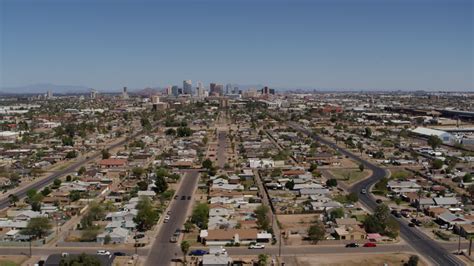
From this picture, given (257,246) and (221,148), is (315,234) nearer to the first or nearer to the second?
(257,246)

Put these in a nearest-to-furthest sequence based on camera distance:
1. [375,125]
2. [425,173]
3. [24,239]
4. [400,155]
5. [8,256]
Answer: [8,256]
[24,239]
[425,173]
[400,155]
[375,125]

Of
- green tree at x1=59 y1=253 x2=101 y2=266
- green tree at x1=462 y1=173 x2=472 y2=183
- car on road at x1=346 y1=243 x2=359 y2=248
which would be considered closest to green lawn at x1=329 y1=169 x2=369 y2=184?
green tree at x1=462 y1=173 x2=472 y2=183

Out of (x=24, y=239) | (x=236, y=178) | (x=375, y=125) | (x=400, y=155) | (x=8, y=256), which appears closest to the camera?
(x=8, y=256)

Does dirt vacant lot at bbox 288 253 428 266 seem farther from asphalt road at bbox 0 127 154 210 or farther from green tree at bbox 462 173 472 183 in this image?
asphalt road at bbox 0 127 154 210

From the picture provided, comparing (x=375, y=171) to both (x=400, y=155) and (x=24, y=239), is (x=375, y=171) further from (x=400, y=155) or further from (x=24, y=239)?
(x=24, y=239)

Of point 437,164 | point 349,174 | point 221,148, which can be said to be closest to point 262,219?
point 349,174

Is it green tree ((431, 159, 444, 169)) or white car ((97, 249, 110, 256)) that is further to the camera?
green tree ((431, 159, 444, 169))

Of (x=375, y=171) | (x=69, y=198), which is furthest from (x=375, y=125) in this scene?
(x=69, y=198)
